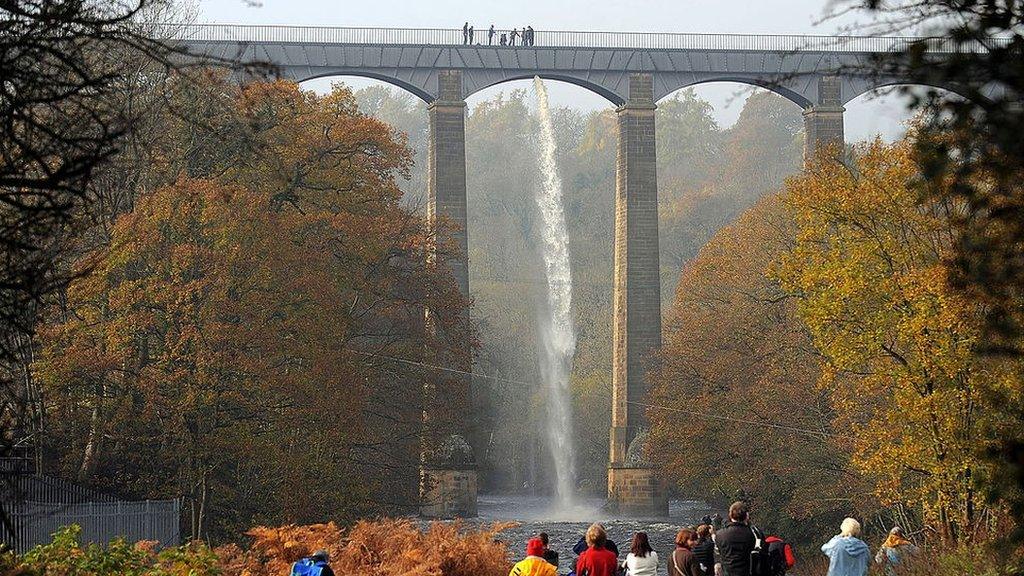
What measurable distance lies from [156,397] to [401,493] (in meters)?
13.0

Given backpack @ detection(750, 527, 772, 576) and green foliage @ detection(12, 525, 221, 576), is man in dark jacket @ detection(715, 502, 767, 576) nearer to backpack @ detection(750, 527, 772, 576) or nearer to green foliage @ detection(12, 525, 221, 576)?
backpack @ detection(750, 527, 772, 576)

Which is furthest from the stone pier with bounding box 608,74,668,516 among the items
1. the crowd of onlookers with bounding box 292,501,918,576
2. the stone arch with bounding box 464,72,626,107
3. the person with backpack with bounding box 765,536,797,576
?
the person with backpack with bounding box 765,536,797,576

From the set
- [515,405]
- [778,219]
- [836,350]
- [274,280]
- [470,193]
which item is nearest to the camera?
[836,350]

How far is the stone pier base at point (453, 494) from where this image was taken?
56469 millimetres

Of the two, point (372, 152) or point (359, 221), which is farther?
point (372, 152)

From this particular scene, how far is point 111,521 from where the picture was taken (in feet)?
90.8

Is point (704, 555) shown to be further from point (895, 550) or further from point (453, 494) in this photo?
point (453, 494)

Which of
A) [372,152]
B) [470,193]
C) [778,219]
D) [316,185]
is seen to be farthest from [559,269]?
[316,185]

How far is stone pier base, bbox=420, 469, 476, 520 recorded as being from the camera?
56469 millimetres

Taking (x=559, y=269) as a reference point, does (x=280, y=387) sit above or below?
below

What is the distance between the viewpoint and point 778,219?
2092 inches

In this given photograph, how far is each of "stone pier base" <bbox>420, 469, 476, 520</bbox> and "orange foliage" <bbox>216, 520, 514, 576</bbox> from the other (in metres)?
37.7

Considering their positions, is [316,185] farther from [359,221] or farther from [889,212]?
[889,212]

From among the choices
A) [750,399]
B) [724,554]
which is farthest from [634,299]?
[724,554]
